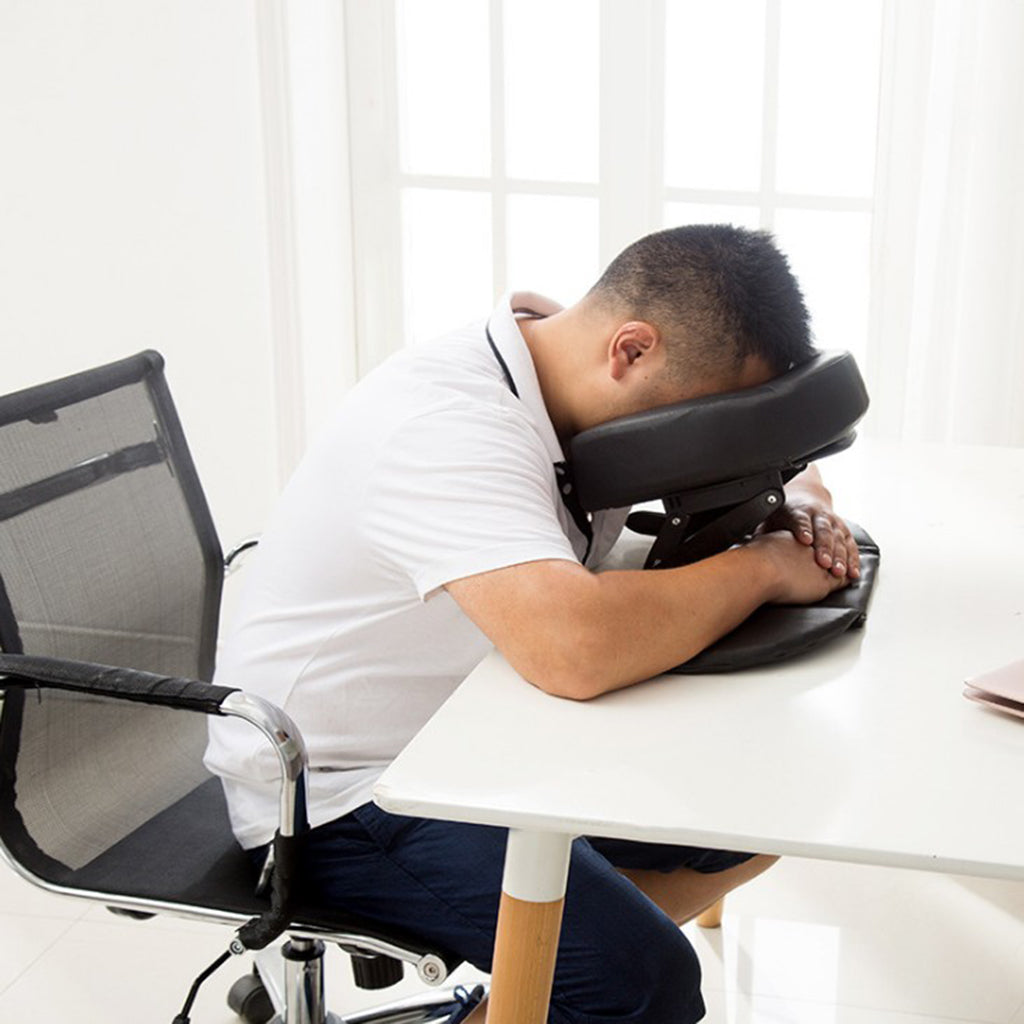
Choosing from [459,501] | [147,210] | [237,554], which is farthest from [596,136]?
[459,501]

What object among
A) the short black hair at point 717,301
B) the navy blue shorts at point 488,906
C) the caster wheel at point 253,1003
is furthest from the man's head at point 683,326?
the caster wheel at point 253,1003

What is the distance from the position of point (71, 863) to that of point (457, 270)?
6.66 feet

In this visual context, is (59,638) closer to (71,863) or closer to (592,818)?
(71,863)

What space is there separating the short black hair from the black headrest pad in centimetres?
5

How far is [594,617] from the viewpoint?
1234mm

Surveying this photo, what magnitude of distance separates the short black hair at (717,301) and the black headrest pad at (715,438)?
5 centimetres

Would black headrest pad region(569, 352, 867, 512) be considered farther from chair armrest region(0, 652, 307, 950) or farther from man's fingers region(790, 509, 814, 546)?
chair armrest region(0, 652, 307, 950)

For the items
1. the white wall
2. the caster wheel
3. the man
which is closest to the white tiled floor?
A: the caster wheel

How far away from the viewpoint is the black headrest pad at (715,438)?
1330 millimetres

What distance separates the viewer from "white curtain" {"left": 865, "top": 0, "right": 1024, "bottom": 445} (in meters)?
2.76

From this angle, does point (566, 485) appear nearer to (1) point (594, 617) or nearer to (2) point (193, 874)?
(1) point (594, 617)

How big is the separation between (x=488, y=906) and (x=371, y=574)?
0.33 metres

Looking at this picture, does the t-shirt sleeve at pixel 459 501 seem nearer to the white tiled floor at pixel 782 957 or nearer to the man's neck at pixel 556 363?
the man's neck at pixel 556 363

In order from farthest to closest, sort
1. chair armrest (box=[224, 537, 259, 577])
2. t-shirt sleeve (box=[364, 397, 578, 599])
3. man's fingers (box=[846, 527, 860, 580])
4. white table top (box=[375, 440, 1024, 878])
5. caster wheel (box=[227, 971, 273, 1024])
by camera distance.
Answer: caster wheel (box=[227, 971, 273, 1024]) < chair armrest (box=[224, 537, 259, 577]) < man's fingers (box=[846, 527, 860, 580]) < t-shirt sleeve (box=[364, 397, 578, 599]) < white table top (box=[375, 440, 1024, 878])
